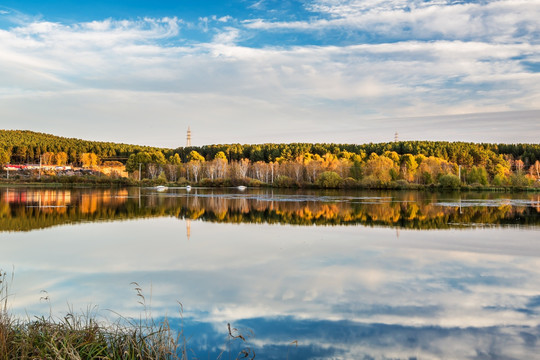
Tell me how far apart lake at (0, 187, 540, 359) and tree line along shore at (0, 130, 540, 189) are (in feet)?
155

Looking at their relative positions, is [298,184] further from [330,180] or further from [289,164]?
[289,164]

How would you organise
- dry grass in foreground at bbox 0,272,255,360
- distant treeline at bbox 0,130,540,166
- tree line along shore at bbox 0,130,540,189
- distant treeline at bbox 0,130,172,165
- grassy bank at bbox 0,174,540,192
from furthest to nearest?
distant treeline at bbox 0,130,172,165 < distant treeline at bbox 0,130,540,166 < tree line along shore at bbox 0,130,540,189 < grassy bank at bbox 0,174,540,192 < dry grass in foreground at bbox 0,272,255,360

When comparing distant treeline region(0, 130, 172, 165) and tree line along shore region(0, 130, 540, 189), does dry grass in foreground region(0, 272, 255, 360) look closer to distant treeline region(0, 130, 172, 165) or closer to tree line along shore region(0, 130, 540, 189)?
tree line along shore region(0, 130, 540, 189)

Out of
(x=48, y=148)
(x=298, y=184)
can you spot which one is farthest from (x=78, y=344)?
(x=48, y=148)

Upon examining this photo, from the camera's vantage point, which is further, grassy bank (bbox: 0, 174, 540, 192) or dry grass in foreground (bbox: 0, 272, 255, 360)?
grassy bank (bbox: 0, 174, 540, 192)

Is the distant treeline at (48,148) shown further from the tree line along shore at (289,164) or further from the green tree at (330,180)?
the green tree at (330,180)

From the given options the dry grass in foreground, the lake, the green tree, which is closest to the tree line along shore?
the green tree

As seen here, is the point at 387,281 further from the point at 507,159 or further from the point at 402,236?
the point at 507,159

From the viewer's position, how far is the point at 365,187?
6053 centimetres

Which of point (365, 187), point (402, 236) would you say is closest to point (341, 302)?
point (402, 236)

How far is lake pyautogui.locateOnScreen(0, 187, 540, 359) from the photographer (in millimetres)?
5168

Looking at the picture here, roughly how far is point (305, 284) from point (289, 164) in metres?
72.5

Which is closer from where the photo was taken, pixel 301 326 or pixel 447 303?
pixel 301 326

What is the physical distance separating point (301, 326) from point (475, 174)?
218 feet
